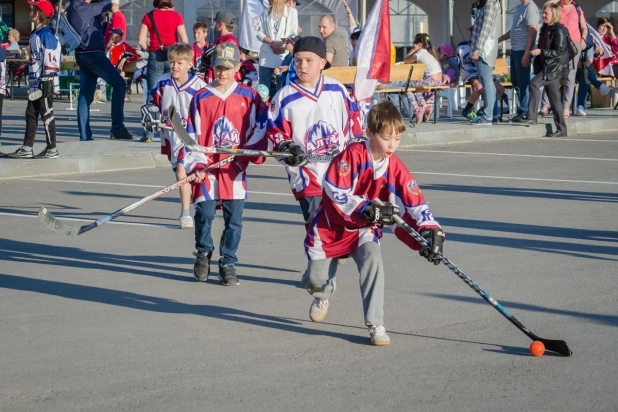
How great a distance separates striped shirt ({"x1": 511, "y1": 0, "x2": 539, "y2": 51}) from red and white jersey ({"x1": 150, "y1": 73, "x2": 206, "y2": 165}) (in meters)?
9.06

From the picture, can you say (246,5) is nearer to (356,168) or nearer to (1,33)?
(1,33)

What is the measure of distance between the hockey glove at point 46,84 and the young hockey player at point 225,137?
5616mm

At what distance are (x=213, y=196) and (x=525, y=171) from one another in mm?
6272

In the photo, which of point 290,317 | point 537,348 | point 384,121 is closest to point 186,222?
point 290,317

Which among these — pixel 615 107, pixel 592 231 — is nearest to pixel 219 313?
pixel 592 231

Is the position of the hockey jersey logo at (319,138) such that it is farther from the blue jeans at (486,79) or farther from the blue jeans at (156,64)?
the blue jeans at (486,79)

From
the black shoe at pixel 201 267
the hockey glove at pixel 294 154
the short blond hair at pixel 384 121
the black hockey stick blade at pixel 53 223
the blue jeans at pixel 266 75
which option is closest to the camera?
the short blond hair at pixel 384 121

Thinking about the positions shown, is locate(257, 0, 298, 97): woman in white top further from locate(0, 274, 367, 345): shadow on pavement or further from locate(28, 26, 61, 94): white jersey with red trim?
locate(0, 274, 367, 345): shadow on pavement

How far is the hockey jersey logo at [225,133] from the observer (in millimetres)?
6941

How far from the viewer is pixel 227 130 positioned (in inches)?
273

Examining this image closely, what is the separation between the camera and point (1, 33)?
1655 cm

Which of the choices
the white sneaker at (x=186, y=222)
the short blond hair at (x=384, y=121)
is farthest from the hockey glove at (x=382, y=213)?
the white sneaker at (x=186, y=222)

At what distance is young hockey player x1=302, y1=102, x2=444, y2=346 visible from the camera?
17.8 feet

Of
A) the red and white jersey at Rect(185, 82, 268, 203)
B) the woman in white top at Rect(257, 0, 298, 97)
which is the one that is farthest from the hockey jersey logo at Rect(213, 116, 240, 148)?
the woman in white top at Rect(257, 0, 298, 97)
